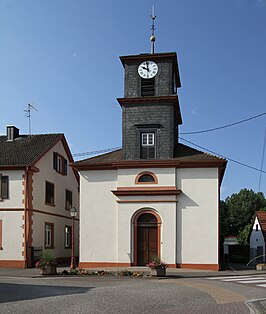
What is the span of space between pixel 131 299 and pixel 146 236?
1421 centimetres

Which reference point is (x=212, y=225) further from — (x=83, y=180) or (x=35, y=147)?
(x=35, y=147)

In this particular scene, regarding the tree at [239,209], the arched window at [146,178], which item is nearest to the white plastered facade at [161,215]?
the arched window at [146,178]

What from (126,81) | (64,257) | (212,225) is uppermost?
(126,81)

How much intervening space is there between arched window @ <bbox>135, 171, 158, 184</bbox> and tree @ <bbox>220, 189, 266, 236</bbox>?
49973 mm

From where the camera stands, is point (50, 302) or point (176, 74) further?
point (176, 74)

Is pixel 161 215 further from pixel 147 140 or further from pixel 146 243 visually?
pixel 147 140

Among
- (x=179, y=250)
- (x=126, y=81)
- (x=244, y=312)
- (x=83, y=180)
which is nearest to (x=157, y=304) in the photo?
(x=244, y=312)

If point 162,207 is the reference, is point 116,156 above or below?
above

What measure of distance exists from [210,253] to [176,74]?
11.5 metres

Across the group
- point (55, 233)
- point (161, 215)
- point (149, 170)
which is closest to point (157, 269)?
point (161, 215)

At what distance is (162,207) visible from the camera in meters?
27.2

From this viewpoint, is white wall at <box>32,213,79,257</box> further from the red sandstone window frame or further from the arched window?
the arched window

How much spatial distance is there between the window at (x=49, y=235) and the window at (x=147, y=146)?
9222 millimetres

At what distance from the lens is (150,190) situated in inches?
1075
